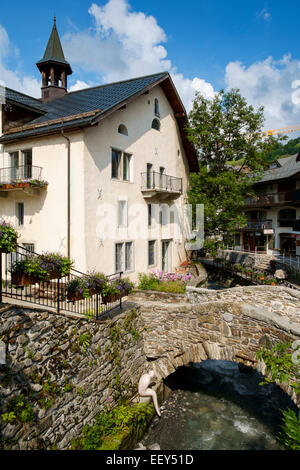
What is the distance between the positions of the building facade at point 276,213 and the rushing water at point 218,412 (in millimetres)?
18984

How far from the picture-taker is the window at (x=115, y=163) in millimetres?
14952

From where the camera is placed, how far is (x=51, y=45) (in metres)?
21.0

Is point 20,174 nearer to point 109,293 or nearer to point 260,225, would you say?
point 109,293

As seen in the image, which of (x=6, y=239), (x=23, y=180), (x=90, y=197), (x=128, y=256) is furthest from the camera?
(x=128, y=256)

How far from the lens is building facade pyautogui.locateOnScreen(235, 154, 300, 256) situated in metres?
30.7

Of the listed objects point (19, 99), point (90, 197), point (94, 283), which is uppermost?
point (19, 99)

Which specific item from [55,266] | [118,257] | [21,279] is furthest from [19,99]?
[21,279]

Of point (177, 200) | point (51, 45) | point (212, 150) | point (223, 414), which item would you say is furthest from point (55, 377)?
point (51, 45)

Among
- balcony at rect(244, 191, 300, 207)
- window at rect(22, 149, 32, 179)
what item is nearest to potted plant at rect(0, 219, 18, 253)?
window at rect(22, 149, 32, 179)

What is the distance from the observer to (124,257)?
15523 mm

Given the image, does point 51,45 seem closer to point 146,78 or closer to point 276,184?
point 146,78

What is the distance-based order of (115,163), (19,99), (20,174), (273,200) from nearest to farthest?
1. (20,174)
2. (115,163)
3. (19,99)
4. (273,200)

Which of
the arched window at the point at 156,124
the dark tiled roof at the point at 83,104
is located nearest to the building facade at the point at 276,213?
the arched window at the point at 156,124

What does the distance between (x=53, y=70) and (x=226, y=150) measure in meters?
14.5
